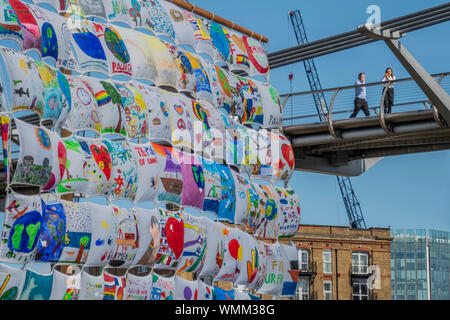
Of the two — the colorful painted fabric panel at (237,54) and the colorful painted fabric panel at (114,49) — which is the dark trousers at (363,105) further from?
the colorful painted fabric panel at (114,49)

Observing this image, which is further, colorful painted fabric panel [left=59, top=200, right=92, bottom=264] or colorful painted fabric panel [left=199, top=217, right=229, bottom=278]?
colorful painted fabric panel [left=199, top=217, right=229, bottom=278]

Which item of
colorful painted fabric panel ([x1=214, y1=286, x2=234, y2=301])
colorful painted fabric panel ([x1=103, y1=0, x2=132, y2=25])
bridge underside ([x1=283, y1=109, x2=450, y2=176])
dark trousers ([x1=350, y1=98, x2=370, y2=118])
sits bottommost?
colorful painted fabric panel ([x1=214, y1=286, x2=234, y2=301])

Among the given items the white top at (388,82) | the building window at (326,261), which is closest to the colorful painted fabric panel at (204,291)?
the white top at (388,82)

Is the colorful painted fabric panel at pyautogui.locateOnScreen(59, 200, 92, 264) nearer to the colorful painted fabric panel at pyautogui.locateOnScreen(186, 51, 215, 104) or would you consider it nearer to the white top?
the colorful painted fabric panel at pyautogui.locateOnScreen(186, 51, 215, 104)

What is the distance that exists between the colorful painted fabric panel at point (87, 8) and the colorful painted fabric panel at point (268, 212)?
21.4 ft

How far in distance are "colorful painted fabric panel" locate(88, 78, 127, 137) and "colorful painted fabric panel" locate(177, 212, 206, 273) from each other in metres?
2.81

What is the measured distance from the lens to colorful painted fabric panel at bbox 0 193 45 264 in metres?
17.8

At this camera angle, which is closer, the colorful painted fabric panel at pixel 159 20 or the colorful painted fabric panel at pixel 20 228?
the colorful painted fabric panel at pixel 20 228

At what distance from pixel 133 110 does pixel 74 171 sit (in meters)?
3.00

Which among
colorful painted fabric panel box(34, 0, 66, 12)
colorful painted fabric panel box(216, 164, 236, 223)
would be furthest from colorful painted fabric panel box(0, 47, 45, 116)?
colorful painted fabric panel box(216, 164, 236, 223)

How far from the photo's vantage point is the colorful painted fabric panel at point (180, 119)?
2388cm

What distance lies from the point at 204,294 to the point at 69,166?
579cm

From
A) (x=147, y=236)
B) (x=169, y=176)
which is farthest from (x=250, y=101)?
(x=147, y=236)

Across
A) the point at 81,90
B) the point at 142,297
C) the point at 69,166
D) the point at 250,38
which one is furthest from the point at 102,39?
the point at 250,38
